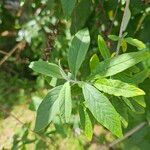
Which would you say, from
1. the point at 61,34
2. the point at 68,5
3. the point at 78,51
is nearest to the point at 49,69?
the point at 78,51

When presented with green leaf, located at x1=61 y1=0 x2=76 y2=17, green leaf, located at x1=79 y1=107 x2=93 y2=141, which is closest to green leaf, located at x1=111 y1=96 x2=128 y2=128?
green leaf, located at x1=79 y1=107 x2=93 y2=141

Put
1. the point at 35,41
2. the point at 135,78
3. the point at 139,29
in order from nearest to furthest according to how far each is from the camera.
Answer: the point at 135,78 < the point at 139,29 < the point at 35,41

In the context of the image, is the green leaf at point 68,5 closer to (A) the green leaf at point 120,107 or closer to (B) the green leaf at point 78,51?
(B) the green leaf at point 78,51

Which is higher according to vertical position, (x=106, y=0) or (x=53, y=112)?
(x=106, y=0)

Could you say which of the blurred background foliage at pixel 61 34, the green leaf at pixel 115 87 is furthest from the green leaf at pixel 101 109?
the blurred background foliage at pixel 61 34

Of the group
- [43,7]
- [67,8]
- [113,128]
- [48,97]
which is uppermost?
[43,7]

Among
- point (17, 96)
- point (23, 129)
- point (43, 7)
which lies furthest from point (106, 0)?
point (17, 96)

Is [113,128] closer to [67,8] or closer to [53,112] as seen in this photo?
[53,112]

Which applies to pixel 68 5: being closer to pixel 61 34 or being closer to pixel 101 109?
pixel 101 109
